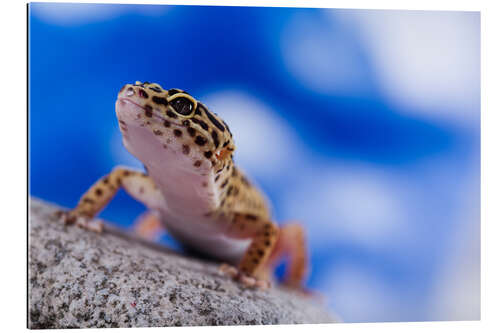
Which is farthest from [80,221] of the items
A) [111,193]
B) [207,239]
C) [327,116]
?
[327,116]

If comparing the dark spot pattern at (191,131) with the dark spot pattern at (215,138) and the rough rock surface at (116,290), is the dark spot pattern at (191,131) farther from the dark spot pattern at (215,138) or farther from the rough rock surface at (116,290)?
the rough rock surface at (116,290)

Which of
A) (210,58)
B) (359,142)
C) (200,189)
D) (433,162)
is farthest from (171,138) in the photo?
(433,162)

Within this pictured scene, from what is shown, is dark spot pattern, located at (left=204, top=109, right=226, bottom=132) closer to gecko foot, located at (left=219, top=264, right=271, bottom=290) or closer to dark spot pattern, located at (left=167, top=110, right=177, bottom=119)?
dark spot pattern, located at (left=167, top=110, right=177, bottom=119)

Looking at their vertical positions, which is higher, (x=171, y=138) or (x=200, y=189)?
(x=171, y=138)

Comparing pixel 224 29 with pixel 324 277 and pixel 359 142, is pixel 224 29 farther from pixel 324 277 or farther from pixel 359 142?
pixel 324 277

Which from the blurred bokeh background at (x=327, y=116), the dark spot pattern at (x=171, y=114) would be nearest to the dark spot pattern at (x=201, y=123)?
the dark spot pattern at (x=171, y=114)

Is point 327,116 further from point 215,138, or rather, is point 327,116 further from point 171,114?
point 171,114
